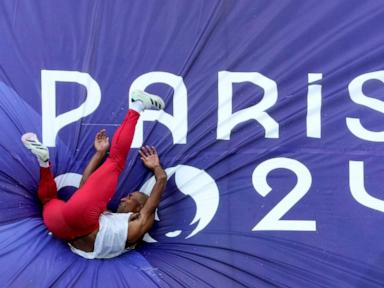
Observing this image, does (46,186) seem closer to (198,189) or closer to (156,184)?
(156,184)

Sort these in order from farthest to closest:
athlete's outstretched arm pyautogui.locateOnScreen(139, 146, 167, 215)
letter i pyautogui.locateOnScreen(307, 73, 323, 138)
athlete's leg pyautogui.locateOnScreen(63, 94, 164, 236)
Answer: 1. letter i pyautogui.locateOnScreen(307, 73, 323, 138)
2. athlete's outstretched arm pyautogui.locateOnScreen(139, 146, 167, 215)
3. athlete's leg pyautogui.locateOnScreen(63, 94, 164, 236)

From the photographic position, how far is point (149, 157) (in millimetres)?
2314

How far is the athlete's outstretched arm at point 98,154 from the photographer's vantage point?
2.28m

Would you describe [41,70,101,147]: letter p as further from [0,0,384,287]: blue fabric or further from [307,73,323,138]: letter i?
[307,73,323,138]: letter i

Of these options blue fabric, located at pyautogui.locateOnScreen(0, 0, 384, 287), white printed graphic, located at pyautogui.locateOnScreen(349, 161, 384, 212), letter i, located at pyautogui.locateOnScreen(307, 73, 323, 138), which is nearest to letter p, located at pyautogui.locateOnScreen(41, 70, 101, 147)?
blue fabric, located at pyautogui.locateOnScreen(0, 0, 384, 287)

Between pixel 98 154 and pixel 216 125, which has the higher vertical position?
pixel 216 125

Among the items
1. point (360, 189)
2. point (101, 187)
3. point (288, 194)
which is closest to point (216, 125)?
point (288, 194)

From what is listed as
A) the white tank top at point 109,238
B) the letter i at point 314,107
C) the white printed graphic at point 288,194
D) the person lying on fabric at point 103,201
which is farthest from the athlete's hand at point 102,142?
the letter i at point 314,107

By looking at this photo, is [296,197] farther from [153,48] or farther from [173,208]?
[153,48]

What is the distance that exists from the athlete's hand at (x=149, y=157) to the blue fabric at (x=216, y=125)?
0.11 feet

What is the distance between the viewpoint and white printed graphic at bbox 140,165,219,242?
2.33m

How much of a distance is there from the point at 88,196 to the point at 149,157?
29cm

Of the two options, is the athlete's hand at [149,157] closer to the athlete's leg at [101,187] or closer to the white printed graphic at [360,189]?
the athlete's leg at [101,187]

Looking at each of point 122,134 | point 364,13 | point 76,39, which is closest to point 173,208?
point 122,134
